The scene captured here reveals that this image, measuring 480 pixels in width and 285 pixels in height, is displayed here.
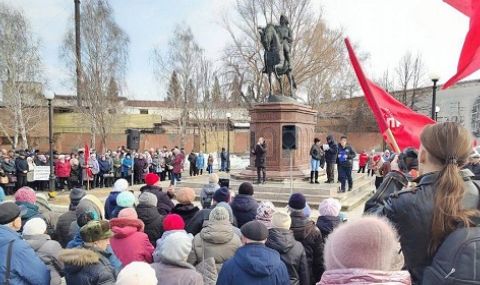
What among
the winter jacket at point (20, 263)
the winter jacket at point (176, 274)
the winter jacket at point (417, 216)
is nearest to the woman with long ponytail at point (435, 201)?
the winter jacket at point (417, 216)

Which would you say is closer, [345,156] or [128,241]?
[128,241]

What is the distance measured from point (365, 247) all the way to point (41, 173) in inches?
667

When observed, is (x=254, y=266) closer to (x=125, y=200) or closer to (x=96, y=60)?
(x=125, y=200)

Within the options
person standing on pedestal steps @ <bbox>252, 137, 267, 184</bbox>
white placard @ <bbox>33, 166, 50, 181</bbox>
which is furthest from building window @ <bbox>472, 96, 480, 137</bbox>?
white placard @ <bbox>33, 166, 50, 181</bbox>

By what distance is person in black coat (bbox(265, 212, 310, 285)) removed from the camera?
12.3 ft

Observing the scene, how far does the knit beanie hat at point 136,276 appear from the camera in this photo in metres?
2.33

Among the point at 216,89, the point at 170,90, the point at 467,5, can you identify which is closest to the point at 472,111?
the point at 216,89

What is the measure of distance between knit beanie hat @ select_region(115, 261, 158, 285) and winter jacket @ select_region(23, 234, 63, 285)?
1432mm

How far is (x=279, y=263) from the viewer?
3.16m

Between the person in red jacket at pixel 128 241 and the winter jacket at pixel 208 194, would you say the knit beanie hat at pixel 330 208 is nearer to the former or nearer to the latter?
the person in red jacket at pixel 128 241

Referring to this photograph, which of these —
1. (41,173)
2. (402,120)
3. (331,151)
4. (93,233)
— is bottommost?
(41,173)

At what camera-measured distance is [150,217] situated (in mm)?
5113

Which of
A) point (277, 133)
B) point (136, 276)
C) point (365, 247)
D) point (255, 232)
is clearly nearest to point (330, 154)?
point (277, 133)

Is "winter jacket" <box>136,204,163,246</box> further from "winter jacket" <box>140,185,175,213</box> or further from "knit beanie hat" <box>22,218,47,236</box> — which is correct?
"knit beanie hat" <box>22,218,47,236</box>
